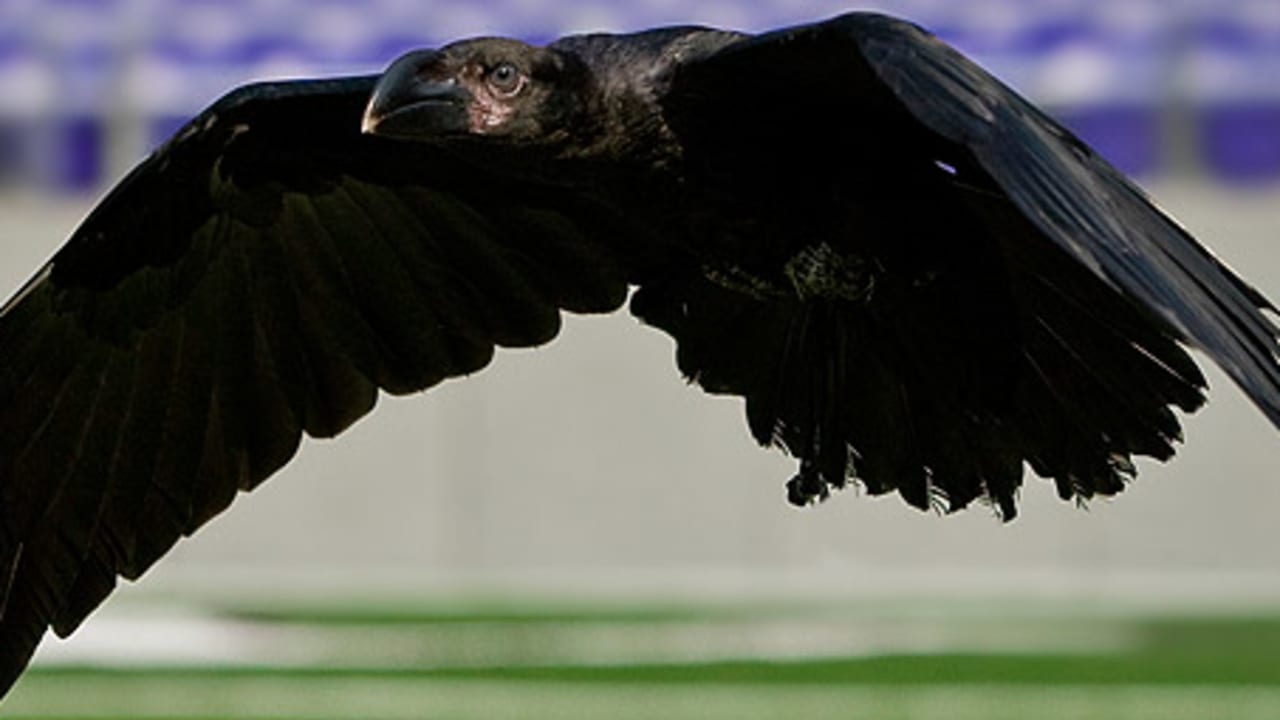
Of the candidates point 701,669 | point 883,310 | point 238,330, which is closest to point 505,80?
point 883,310

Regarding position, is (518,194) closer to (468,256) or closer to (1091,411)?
(468,256)

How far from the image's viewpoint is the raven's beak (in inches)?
204

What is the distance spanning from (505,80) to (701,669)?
554 cm

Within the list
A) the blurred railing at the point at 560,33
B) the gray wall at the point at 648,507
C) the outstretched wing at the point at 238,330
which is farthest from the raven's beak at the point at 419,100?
the blurred railing at the point at 560,33

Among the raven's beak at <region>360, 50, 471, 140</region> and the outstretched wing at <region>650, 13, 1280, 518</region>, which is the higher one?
the raven's beak at <region>360, 50, 471, 140</region>

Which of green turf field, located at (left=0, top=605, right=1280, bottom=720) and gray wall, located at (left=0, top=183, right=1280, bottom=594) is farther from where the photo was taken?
gray wall, located at (left=0, top=183, right=1280, bottom=594)

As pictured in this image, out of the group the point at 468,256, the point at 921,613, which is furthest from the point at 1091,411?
the point at 921,613

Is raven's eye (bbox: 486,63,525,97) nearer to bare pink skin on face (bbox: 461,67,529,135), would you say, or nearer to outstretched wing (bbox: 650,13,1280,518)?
bare pink skin on face (bbox: 461,67,529,135)

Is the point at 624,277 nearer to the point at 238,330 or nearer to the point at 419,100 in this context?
the point at 238,330

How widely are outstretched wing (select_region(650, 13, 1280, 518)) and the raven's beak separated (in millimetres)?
355

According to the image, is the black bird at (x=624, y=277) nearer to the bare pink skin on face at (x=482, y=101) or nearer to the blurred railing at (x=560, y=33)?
the bare pink skin on face at (x=482, y=101)

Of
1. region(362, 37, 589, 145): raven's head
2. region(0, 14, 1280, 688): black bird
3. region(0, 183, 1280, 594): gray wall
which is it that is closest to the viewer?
region(0, 14, 1280, 688): black bird

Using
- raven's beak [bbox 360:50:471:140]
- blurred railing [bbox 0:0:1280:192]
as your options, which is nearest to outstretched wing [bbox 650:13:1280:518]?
raven's beak [bbox 360:50:471:140]

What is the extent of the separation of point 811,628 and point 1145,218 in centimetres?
760
